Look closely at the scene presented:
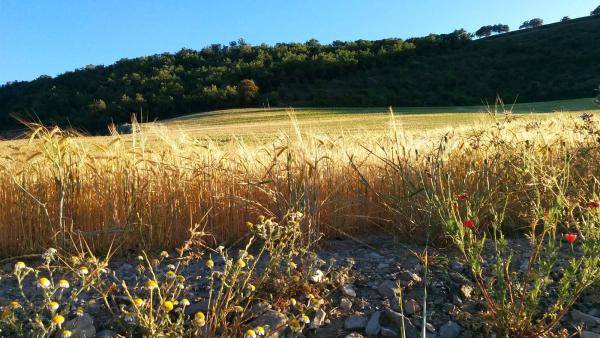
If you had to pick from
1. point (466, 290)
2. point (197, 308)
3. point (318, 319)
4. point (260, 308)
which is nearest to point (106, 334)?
point (197, 308)

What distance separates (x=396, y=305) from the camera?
6.77 feet

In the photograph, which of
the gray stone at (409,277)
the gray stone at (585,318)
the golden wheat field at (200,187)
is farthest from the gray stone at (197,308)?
the gray stone at (585,318)

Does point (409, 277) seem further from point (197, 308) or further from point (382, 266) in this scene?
point (197, 308)

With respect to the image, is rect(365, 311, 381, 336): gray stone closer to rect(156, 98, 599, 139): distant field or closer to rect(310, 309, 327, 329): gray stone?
rect(310, 309, 327, 329): gray stone

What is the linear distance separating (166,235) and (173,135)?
844 mm

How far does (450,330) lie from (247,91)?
31759mm

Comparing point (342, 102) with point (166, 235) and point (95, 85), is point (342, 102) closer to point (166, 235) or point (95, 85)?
point (95, 85)

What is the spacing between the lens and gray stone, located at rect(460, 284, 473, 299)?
2127 mm

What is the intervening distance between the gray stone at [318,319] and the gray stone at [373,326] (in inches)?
6.5

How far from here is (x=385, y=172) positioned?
3.27 m

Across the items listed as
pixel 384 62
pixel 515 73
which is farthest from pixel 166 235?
pixel 384 62

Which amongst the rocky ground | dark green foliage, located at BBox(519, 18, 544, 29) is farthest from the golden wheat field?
dark green foliage, located at BBox(519, 18, 544, 29)

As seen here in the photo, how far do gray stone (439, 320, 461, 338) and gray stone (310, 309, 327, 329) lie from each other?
43 centimetres

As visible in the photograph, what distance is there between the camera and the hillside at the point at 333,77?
3092cm
